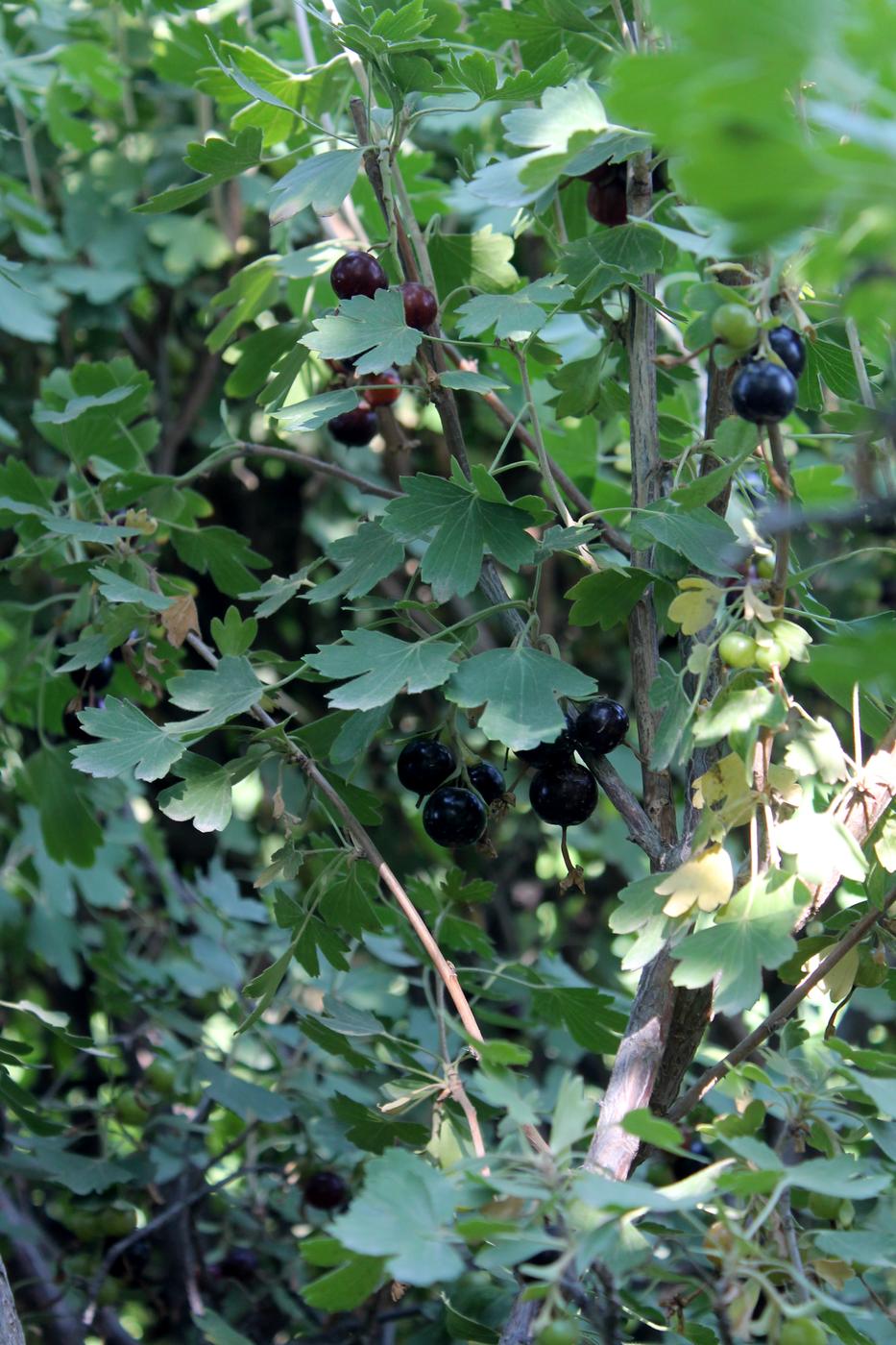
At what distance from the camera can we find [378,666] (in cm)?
85

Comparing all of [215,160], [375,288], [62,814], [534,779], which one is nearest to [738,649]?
[534,779]

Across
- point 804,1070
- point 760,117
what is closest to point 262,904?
point 804,1070

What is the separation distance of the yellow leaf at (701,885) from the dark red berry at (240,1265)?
0.90 m

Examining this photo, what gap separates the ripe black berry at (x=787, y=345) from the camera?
717mm

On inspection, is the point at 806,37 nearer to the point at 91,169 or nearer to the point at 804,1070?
the point at 804,1070

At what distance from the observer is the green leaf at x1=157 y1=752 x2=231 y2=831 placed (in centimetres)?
88

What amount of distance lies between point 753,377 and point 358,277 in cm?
43

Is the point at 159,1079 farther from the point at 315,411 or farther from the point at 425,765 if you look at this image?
the point at 315,411

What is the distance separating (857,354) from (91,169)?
1.62m

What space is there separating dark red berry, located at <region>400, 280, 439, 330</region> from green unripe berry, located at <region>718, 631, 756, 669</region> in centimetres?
37

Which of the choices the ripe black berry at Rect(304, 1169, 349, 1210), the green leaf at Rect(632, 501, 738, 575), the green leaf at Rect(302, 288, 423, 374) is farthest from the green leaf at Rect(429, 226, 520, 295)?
the ripe black berry at Rect(304, 1169, 349, 1210)

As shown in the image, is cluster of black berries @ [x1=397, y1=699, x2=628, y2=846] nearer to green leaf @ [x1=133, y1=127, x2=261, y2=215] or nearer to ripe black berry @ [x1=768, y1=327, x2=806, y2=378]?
ripe black berry @ [x1=768, y1=327, x2=806, y2=378]

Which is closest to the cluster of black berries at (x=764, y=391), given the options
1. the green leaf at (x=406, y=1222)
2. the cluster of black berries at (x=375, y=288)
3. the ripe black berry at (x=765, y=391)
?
the ripe black berry at (x=765, y=391)

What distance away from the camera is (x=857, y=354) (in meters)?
0.84
